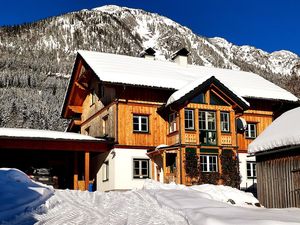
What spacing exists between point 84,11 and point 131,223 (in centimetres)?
19223

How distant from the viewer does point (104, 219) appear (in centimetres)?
1144

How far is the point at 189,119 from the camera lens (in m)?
26.4

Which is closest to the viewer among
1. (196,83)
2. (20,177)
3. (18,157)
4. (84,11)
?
(20,177)

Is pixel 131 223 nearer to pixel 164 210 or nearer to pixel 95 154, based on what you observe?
pixel 164 210

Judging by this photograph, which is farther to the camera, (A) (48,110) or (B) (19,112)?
(A) (48,110)

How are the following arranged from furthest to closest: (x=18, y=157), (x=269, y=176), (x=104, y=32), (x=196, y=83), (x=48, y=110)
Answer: (x=104, y=32)
(x=48, y=110)
(x=18, y=157)
(x=196, y=83)
(x=269, y=176)

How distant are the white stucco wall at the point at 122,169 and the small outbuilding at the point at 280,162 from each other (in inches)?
357

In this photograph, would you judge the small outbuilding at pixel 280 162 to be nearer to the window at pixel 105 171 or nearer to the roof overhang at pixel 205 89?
the roof overhang at pixel 205 89

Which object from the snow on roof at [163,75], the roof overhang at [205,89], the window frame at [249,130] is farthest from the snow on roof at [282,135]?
the window frame at [249,130]

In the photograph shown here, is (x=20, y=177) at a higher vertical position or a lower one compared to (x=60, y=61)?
lower

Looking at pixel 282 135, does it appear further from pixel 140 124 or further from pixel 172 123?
pixel 140 124

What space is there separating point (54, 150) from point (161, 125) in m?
6.62

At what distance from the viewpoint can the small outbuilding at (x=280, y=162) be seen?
17047 mm

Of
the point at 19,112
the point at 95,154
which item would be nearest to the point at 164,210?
the point at 95,154
